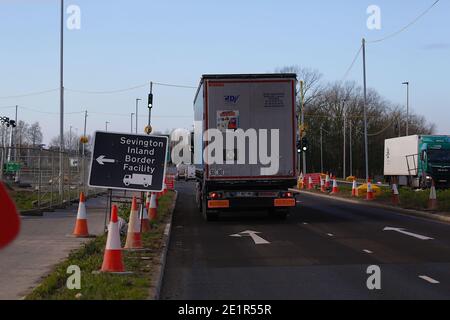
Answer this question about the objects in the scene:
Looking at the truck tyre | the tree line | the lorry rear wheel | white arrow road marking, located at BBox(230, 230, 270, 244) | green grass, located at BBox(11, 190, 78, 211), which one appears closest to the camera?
white arrow road marking, located at BBox(230, 230, 270, 244)

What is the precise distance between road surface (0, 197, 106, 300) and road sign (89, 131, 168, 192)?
5.21ft

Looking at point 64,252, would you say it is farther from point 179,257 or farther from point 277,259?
point 277,259

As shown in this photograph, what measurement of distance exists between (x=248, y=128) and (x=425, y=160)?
859 inches

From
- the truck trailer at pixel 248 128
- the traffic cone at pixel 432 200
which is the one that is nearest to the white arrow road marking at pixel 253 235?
the truck trailer at pixel 248 128

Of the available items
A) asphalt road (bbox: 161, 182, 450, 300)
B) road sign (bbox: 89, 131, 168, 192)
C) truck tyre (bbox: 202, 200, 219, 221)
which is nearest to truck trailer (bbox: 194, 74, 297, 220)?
truck tyre (bbox: 202, 200, 219, 221)

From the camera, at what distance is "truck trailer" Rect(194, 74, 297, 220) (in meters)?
16.7

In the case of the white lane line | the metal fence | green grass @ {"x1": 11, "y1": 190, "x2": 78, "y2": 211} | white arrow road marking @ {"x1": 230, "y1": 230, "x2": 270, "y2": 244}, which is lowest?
the white lane line

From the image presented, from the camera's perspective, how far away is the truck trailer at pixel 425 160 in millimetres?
35147

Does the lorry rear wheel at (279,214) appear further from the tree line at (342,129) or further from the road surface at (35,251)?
the tree line at (342,129)

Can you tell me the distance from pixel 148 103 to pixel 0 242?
2875 cm

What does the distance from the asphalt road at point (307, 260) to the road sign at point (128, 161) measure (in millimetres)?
1507

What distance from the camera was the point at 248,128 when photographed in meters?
16.7

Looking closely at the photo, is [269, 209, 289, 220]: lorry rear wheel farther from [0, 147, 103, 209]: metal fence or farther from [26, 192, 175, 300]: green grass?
[0, 147, 103, 209]: metal fence

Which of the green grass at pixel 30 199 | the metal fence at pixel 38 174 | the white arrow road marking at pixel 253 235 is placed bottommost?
the white arrow road marking at pixel 253 235
